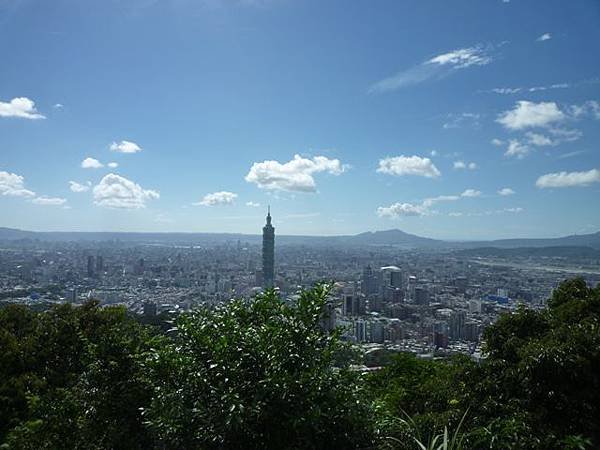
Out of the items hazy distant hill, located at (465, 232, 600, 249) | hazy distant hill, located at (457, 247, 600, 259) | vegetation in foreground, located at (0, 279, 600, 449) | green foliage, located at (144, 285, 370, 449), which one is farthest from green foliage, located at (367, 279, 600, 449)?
hazy distant hill, located at (465, 232, 600, 249)

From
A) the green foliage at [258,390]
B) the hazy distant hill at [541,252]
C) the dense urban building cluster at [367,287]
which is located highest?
the green foliage at [258,390]

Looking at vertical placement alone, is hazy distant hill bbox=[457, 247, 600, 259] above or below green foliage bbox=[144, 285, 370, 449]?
below

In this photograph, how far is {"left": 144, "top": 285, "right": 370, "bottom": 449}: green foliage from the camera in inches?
101

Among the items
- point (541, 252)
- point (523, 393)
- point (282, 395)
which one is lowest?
point (541, 252)

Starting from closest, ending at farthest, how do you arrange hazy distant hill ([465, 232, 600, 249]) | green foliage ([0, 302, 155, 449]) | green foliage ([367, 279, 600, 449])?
green foliage ([367, 279, 600, 449]) < green foliage ([0, 302, 155, 449]) < hazy distant hill ([465, 232, 600, 249])

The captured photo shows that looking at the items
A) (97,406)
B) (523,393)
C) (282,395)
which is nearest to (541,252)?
(523,393)

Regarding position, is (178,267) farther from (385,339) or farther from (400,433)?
(400,433)

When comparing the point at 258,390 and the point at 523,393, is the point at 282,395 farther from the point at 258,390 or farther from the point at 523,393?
the point at 523,393

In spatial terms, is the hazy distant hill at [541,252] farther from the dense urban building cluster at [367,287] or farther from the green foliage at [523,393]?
the green foliage at [523,393]

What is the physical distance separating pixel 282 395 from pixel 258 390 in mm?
148

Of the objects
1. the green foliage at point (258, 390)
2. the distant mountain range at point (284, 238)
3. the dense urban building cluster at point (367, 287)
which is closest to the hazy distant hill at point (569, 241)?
the dense urban building cluster at point (367, 287)

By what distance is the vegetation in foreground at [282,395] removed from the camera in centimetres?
263

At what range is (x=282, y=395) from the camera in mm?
2607

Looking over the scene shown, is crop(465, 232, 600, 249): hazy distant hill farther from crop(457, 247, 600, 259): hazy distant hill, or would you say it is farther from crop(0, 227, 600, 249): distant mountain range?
crop(0, 227, 600, 249): distant mountain range
